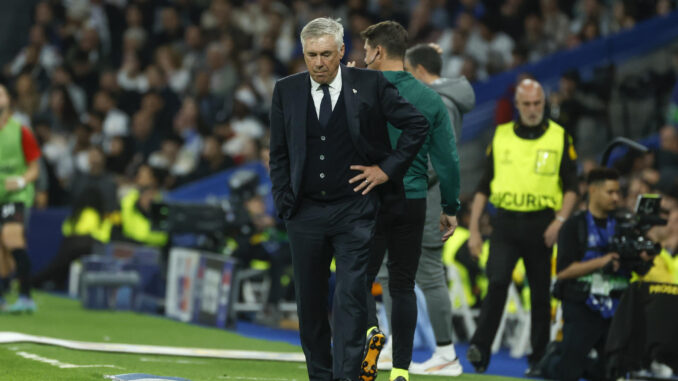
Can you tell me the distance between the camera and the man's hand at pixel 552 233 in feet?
28.9

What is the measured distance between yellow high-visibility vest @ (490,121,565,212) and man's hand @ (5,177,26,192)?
509 cm

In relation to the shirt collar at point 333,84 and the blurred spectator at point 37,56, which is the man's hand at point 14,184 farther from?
the blurred spectator at point 37,56

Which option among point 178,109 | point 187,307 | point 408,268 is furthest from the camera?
point 178,109

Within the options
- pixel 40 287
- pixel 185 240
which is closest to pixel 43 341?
pixel 185 240

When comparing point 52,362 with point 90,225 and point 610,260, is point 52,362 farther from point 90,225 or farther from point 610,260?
point 90,225

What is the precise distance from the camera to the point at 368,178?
632cm

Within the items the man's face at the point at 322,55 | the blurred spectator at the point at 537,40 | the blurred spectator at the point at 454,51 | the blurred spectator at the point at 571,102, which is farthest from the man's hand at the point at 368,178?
the blurred spectator at the point at 537,40

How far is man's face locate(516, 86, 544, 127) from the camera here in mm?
9047

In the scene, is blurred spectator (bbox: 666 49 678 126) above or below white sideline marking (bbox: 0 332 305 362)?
above

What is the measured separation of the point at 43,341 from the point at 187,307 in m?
3.92

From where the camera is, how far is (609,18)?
1692 cm

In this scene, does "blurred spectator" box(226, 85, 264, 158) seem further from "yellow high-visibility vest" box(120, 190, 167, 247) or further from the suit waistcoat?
the suit waistcoat

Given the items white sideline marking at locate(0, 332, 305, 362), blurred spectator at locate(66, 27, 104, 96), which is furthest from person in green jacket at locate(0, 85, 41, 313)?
blurred spectator at locate(66, 27, 104, 96)

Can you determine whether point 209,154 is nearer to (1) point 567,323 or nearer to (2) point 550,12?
(2) point 550,12
